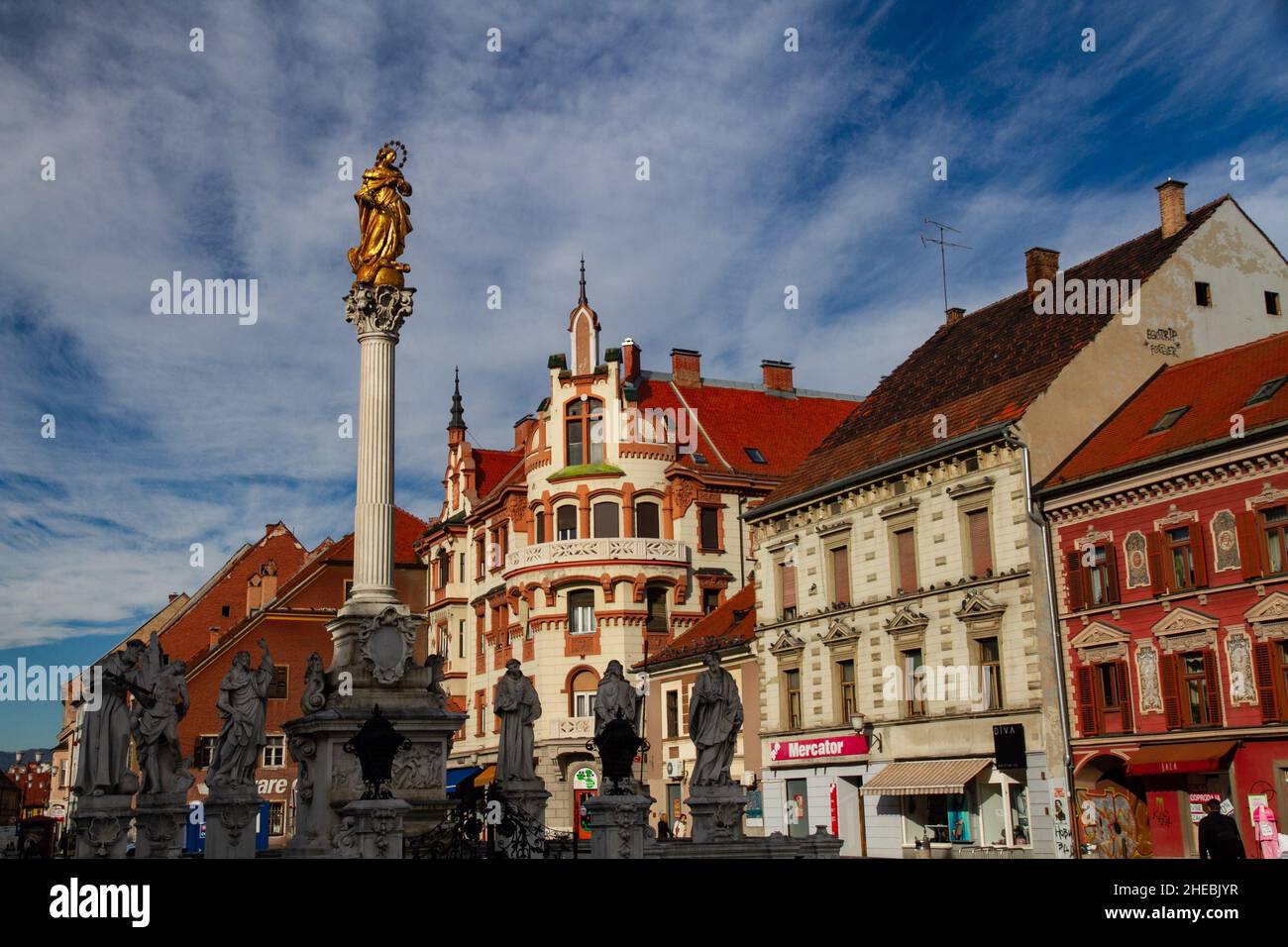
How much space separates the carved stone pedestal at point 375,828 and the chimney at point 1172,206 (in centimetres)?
2763

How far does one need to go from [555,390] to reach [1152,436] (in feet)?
81.3

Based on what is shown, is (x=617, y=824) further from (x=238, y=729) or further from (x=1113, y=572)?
(x=1113, y=572)

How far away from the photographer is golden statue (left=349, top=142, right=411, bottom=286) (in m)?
27.2

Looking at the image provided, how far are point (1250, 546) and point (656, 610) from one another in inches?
984

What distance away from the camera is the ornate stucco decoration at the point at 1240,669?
2667cm

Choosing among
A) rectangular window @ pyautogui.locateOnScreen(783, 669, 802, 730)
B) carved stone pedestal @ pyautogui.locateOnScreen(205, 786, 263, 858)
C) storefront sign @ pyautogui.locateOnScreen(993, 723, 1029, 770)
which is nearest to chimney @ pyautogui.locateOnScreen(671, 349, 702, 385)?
rectangular window @ pyautogui.locateOnScreen(783, 669, 802, 730)

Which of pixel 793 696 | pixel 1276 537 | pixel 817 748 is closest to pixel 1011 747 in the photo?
pixel 817 748

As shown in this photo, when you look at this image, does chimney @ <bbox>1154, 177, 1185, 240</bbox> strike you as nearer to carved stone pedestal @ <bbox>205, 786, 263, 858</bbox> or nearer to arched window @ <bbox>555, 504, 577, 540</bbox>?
arched window @ <bbox>555, 504, 577, 540</bbox>

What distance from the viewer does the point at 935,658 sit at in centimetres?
3403

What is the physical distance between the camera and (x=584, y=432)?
164ft

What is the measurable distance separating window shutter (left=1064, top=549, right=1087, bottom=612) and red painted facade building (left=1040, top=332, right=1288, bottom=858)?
0.13 ft
